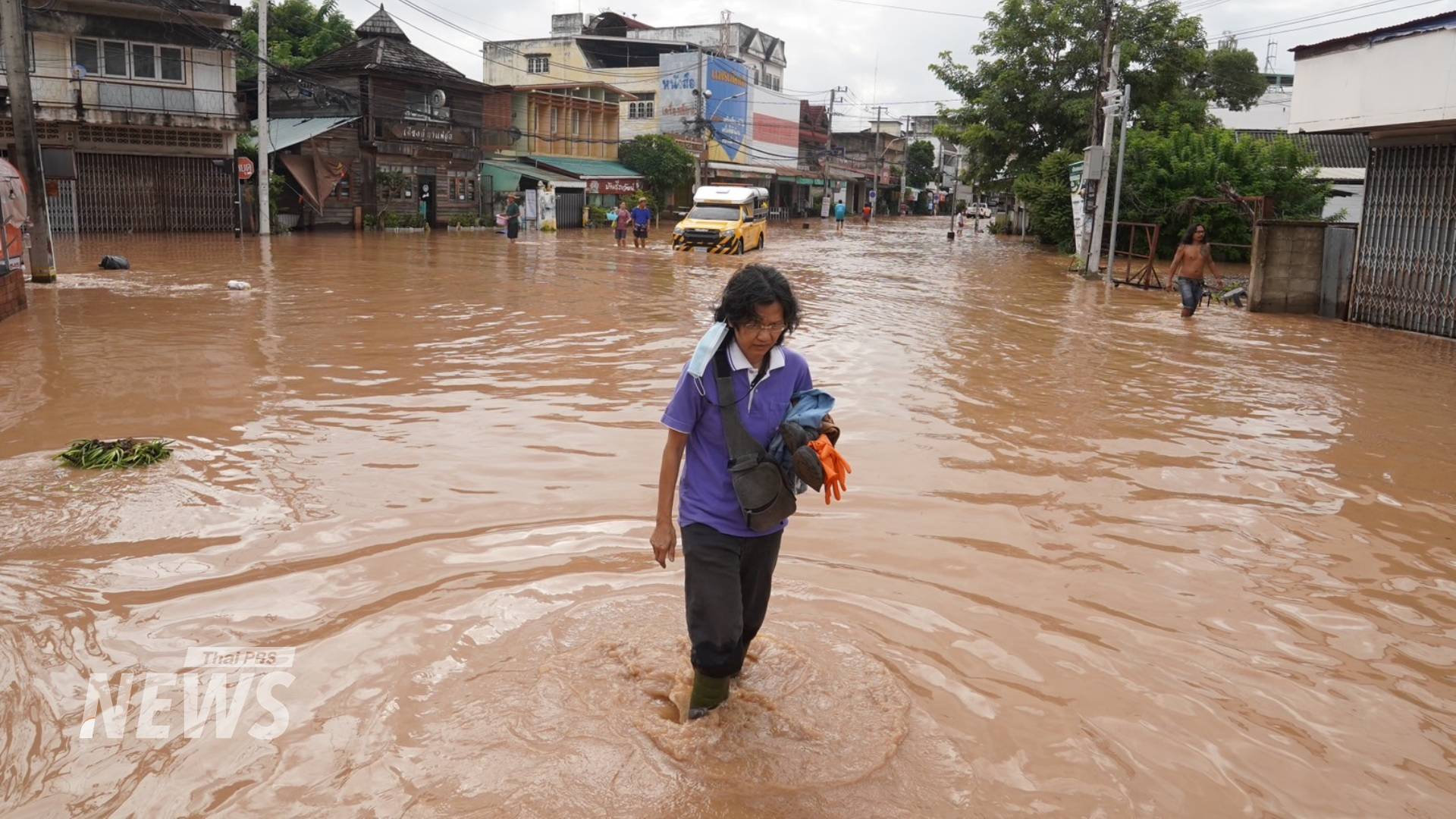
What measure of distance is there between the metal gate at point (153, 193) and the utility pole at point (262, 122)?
304 centimetres

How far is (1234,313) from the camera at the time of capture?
1775 centimetres

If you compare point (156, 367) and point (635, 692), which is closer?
point (635, 692)

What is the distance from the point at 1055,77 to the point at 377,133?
23.7 metres

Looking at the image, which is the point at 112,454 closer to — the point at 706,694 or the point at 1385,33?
the point at 706,694

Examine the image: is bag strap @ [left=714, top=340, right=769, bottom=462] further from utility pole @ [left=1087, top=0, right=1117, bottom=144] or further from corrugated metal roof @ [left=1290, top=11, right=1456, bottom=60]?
utility pole @ [left=1087, top=0, right=1117, bottom=144]

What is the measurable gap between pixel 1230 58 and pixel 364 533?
171 ft

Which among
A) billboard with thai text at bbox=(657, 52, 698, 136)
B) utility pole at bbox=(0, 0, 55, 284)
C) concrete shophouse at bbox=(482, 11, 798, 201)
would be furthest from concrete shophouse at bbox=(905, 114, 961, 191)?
utility pole at bbox=(0, 0, 55, 284)

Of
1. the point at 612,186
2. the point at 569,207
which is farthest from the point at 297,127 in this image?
the point at 612,186

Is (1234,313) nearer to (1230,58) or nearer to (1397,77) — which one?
(1397,77)

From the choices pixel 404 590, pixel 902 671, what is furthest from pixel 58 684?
pixel 902 671

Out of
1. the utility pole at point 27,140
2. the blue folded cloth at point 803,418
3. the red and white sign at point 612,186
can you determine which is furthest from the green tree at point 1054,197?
the blue folded cloth at point 803,418

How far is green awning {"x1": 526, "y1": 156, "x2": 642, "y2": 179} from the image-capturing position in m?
Answer: 46.2

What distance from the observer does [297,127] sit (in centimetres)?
3766

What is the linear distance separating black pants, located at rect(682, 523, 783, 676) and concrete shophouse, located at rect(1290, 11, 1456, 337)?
13444mm
